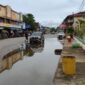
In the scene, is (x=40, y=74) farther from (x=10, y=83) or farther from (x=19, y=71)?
(x=10, y=83)

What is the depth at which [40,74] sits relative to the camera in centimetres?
1509

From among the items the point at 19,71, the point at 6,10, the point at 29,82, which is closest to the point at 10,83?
the point at 29,82

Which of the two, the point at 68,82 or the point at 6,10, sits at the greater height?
the point at 6,10

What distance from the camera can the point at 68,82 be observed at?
1222 centimetres

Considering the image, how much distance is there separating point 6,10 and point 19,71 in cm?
7446

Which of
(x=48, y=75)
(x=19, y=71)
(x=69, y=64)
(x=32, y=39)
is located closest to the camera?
(x=69, y=64)

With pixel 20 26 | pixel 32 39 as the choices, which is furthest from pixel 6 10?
pixel 32 39

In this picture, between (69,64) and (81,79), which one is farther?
(69,64)

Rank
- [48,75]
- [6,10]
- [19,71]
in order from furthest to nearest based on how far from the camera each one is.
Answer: [6,10]
[19,71]
[48,75]

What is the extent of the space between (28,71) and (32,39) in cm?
3280

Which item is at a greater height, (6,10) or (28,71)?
(6,10)

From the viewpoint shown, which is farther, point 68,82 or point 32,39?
point 32,39

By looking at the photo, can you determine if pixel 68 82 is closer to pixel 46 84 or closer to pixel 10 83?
pixel 46 84

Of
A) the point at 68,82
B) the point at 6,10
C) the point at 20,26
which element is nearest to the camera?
the point at 68,82
